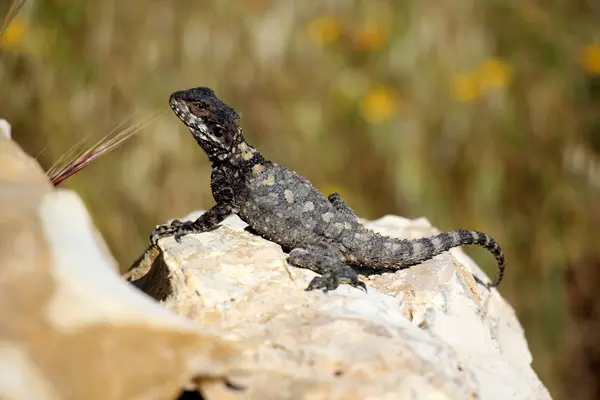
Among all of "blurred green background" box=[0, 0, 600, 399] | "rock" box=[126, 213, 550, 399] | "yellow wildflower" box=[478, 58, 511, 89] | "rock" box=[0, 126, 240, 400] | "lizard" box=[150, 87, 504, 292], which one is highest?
"yellow wildflower" box=[478, 58, 511, 89]

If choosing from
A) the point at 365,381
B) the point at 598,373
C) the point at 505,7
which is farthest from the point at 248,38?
the point at 365,381

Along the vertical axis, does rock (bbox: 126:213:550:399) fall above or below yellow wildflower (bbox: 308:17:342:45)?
below

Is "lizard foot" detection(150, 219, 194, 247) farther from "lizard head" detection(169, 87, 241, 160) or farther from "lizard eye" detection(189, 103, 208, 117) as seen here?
"lizard eye" detection(189, 103, 208, 117)

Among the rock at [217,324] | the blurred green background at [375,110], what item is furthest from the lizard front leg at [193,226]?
the blurred green background at [375,110]

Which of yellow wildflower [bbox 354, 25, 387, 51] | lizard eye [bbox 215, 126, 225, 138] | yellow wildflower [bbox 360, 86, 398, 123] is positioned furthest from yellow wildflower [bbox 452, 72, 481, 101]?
lizard eye [bbox 215, 126, 225, 138]

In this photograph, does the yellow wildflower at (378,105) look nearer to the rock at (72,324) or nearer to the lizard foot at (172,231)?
the lizard foot at (172,231)

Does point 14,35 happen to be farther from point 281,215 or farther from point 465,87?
point 465,87

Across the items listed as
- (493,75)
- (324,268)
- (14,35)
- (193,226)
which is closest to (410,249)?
(324,268)
